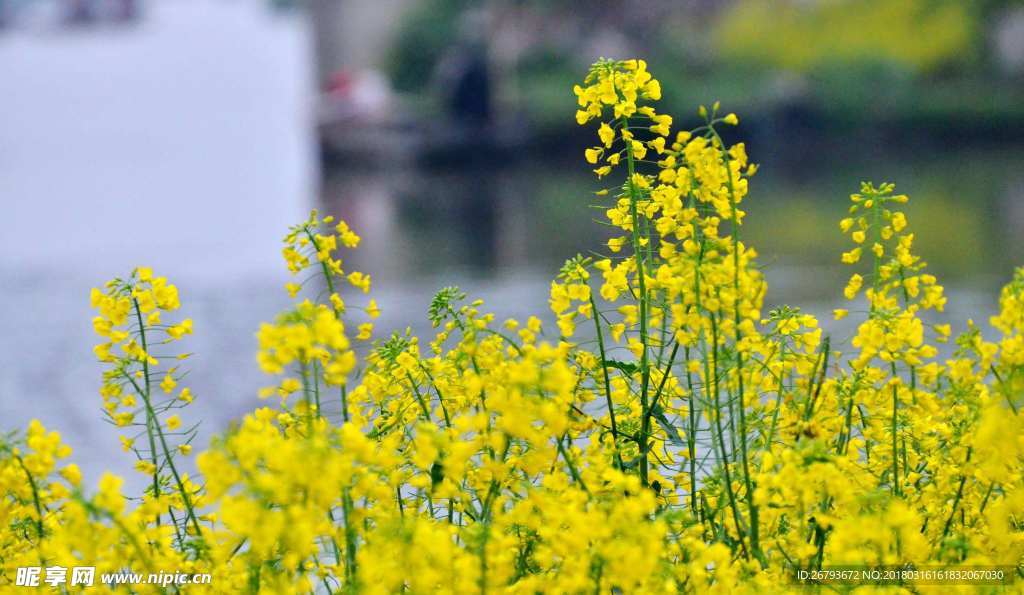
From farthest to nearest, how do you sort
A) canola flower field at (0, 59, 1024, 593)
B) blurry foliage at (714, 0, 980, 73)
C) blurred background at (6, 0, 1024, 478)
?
blurry foliage at (714, 0, 980, 73) → blurred background at (6, 0, 1024, 478) → canola flower field at (0, 59, 1024, 593)

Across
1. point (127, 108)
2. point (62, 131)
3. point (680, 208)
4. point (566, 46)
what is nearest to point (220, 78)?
point (127, 108)

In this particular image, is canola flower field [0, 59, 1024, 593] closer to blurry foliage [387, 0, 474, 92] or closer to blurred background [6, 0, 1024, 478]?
blurred background [6, 0, 1024, 478]

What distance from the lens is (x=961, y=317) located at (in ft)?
33.2

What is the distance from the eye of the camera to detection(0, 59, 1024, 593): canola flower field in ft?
6.14

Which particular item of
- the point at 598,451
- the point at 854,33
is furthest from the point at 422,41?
the point at 598,451

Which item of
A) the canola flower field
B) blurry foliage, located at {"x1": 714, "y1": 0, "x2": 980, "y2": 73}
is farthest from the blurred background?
the canola flower field

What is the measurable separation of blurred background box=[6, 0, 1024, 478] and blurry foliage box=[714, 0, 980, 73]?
0.04m

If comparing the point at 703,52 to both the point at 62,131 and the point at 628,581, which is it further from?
the point at 628,581

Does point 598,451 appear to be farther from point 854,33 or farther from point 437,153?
point 854,33

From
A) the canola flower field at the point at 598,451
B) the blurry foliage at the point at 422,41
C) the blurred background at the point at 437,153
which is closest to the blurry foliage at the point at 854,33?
the blurred background at the point at 437,153

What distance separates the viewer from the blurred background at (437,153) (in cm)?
1216

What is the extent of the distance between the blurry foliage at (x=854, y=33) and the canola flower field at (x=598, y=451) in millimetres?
25225

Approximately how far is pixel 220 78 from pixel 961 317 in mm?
35425

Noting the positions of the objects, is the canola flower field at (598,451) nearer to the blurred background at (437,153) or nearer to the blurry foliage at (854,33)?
the blurred background at (437,153)
